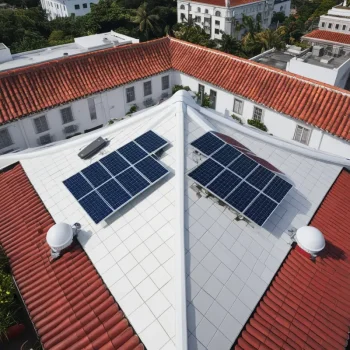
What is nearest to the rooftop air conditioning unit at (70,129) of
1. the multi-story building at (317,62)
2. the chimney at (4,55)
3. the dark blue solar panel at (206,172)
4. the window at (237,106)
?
the chimney at (4,55)

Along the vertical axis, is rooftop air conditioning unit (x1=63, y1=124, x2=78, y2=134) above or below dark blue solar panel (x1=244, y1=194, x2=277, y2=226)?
below

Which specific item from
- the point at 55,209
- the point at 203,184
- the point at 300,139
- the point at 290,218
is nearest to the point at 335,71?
the point at 300,139

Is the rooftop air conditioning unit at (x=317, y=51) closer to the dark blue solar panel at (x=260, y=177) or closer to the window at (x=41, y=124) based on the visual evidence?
the dark blue solar panel at (x=260, y=177)

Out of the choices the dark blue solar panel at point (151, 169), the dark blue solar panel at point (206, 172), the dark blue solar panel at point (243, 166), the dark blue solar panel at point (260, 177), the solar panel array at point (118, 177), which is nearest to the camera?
the dark blue solar panel at point (206, 172)

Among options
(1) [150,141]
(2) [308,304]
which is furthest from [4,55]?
(2) [308,304]

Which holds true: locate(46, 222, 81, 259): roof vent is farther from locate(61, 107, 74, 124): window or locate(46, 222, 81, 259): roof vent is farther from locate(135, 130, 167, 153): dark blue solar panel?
locate(61, 107, 74, 124): window

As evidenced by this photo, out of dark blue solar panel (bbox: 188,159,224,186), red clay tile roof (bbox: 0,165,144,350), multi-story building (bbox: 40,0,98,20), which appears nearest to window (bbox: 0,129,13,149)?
red clay tile roof (bbox: 0,165,144,350)

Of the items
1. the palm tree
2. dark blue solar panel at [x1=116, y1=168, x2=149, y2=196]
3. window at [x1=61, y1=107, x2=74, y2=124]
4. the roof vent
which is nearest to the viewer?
the roof vent

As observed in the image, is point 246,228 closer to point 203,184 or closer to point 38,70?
point 203,184
